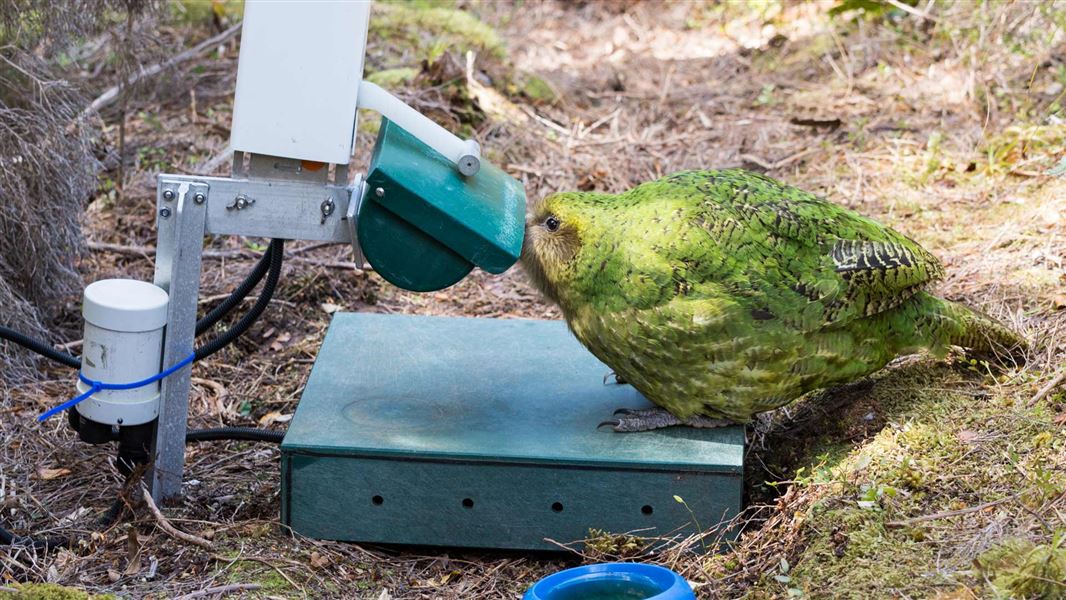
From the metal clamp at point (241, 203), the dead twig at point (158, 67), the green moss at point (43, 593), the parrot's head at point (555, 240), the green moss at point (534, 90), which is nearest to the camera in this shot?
the green moss at point (43, 593)

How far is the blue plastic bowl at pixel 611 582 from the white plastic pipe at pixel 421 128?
130 cm

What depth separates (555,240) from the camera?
372cm

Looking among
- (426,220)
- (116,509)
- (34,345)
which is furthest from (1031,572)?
(34,345)

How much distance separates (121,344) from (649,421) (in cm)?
175

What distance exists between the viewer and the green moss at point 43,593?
110 inches

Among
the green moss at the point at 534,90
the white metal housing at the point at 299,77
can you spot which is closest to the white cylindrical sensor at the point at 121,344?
the white metal housing at the point at 299,77

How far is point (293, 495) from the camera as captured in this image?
352 cm

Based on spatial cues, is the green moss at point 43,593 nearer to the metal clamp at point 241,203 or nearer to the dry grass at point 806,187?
the dry grass at point 806,187

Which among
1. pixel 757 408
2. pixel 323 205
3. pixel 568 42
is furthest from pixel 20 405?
pixel 568 42

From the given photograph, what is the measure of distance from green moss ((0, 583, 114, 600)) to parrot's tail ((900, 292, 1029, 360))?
2875 millimetres

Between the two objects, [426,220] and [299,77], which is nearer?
[299,77]

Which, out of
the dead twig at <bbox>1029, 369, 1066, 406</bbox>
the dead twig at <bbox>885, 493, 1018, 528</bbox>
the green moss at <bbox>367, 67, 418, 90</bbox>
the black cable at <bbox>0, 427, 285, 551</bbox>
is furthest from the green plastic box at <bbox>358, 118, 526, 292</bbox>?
the green moss at <bbox>367, 67, 418, 90</bbox>

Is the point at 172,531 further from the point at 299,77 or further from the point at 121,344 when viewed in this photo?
the point at 299,77

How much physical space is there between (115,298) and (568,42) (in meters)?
7.23
